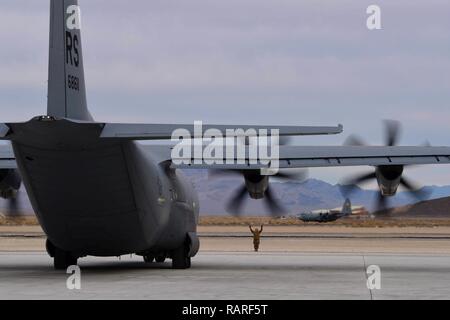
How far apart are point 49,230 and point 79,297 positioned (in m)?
6.37

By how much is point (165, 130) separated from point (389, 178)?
33.8ft

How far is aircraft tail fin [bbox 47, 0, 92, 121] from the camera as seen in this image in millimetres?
22484

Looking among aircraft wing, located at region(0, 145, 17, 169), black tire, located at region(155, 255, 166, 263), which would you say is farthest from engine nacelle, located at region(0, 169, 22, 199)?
black tire, located at region(155, 255, 166, 263)

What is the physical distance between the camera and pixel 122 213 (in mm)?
24984

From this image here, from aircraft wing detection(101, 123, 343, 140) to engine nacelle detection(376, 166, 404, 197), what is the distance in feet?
27.5

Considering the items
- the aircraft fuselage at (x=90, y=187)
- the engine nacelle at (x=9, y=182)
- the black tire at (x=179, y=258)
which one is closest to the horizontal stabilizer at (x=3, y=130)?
the aircraft fuselage at (x=90, y=187)

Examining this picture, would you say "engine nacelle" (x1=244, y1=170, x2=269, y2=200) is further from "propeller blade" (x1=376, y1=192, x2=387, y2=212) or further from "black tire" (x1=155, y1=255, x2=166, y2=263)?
"black tire" (x1=155, y1=255, x2=166, y2=263)

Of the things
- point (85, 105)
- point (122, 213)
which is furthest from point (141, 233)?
point (85, 105)

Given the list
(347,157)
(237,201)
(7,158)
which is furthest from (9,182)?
(347,157)

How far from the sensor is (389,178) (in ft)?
98.9

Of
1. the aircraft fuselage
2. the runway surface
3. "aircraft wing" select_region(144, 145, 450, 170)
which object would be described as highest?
"aircraft wing" select_region(144, 145, 450, 170)

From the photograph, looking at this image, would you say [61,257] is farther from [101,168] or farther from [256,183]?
[256,183]

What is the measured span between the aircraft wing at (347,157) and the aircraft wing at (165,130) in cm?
574

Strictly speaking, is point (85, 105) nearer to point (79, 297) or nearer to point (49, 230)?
point (49, 230)
